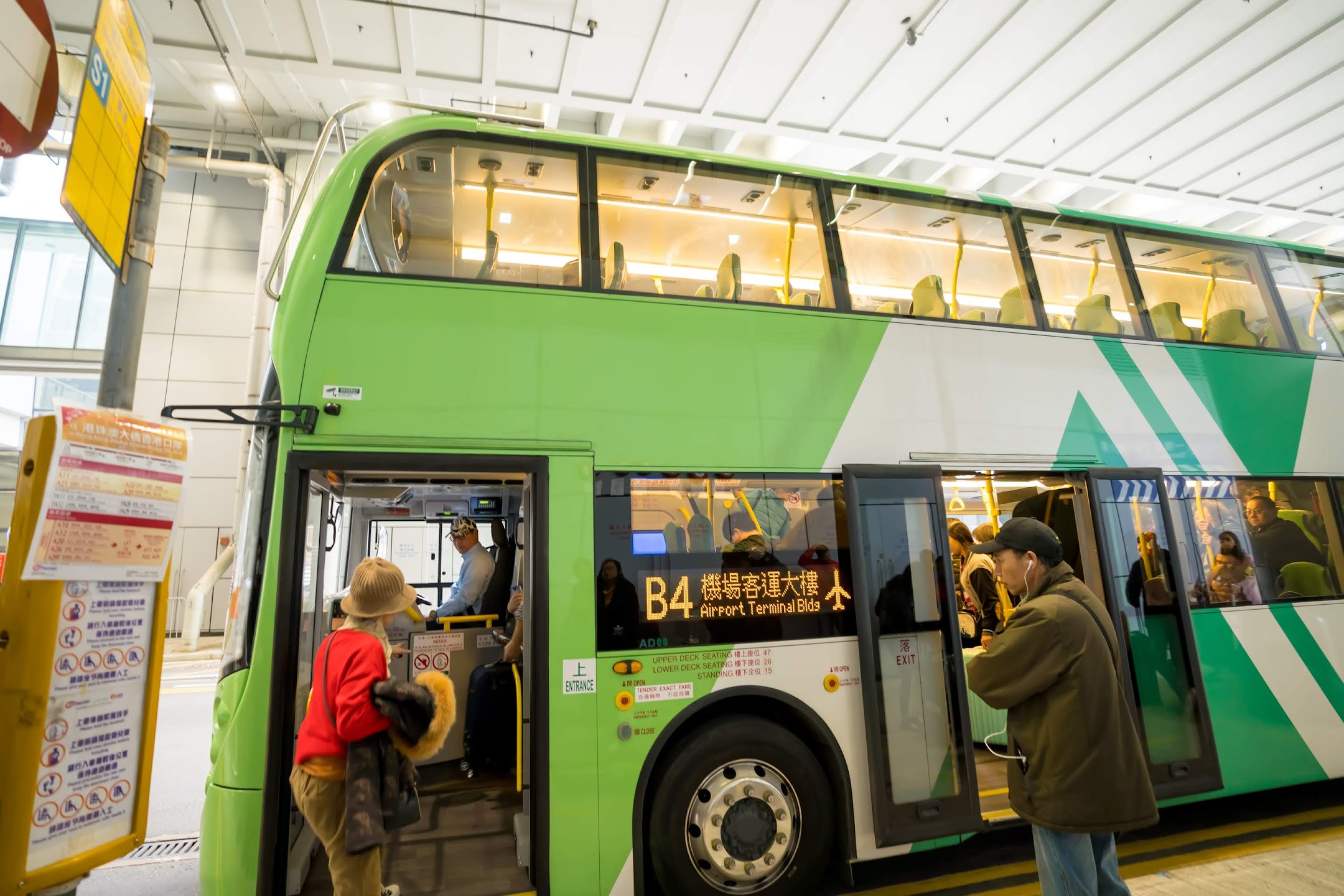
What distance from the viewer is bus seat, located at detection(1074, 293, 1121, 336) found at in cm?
479

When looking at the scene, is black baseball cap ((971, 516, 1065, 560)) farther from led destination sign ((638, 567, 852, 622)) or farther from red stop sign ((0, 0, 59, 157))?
red stop sign ((0, 0, 59, 157))

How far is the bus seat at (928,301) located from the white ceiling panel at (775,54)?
229 inches

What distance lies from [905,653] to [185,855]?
15.6ft

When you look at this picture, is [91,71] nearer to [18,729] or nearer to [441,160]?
[18,729]

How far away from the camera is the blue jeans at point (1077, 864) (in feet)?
8.57

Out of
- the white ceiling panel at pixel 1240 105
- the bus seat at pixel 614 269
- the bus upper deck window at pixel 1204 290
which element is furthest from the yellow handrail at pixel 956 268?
the white ceiling panel at pixel 1240 105

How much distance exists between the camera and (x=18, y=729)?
1606 mm

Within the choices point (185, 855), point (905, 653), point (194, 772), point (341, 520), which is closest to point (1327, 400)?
point (905, 653)

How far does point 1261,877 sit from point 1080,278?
13.1 ft

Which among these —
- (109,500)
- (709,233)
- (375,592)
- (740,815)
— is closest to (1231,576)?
(740,815)

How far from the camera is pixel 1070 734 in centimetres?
257

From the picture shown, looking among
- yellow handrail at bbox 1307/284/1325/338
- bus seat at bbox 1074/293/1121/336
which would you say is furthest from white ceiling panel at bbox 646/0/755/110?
yellow handrail at bbox 1307/284/1325/338

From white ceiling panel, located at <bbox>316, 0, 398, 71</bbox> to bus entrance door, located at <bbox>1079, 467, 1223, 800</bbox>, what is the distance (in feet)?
30.8

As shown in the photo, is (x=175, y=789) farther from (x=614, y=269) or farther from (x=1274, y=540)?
(x=1274, y=540)
